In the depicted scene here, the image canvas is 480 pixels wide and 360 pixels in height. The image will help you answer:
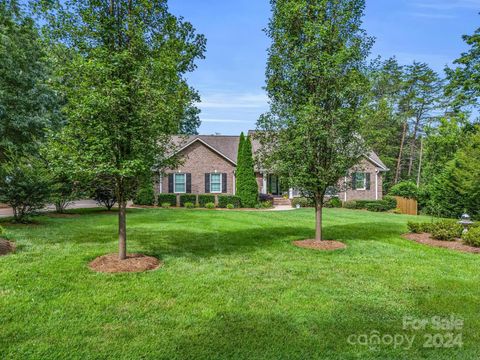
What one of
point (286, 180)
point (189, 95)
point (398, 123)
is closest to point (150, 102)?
point (189, 95)

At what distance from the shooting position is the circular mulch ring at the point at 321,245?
28.3 feet

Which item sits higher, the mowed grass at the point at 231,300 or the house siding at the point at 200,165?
the house siding at the point at 200,165

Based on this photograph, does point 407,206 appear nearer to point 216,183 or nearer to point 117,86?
point 216,183

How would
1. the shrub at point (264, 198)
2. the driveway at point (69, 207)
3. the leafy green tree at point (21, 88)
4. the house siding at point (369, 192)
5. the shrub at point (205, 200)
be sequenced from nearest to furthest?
the leafy green tree at point (21, 88) → the driveway at point (69, 207) → the shrub at point (205, 200) → the shrub at point (264, 198) → the house siding at point (369, 192)

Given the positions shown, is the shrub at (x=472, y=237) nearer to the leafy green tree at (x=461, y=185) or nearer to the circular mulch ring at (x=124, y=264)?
the leafy green tree at (x=461, y=185)

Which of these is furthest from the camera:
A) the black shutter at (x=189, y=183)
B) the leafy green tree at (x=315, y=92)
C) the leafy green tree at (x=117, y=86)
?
the black shutter at (x=189, y=183)

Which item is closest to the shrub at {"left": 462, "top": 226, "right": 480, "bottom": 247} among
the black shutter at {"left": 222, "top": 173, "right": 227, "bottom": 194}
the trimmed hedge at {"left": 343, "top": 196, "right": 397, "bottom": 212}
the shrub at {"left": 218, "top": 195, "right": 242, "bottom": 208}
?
the trimmed hedge at {"left": 343, "top": 196, "right": 397, "bottom": 212}

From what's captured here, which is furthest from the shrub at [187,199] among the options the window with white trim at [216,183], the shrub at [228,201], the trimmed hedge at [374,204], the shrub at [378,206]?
the shrub at [378,206]

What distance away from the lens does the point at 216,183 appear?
24359 mm

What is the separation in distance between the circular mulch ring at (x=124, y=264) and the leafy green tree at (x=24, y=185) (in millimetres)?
6123

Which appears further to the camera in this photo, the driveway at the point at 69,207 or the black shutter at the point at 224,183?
the black shutter at the point at 224,183

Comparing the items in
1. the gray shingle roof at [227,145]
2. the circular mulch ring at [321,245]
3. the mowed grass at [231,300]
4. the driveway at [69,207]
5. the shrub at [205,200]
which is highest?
the gray shingle roof at [227,145]

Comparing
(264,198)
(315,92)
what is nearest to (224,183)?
(264,198)

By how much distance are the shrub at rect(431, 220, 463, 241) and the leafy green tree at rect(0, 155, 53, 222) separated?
13.3m
